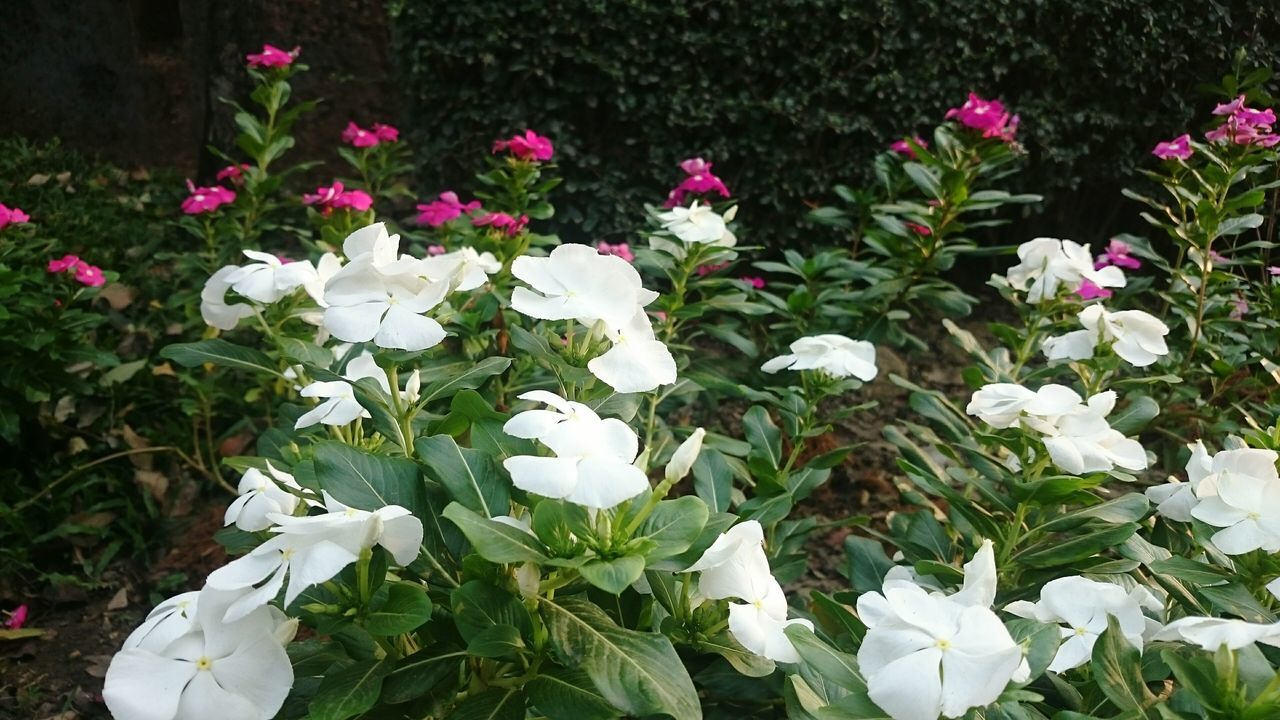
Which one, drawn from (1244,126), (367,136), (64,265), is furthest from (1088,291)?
(64,265)

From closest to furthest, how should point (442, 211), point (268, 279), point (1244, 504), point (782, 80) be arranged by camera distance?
point (1244, 504)
point (268, 279)
point (442, 211)
point (782, 80)

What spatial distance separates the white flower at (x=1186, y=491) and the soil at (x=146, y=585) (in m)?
0.66

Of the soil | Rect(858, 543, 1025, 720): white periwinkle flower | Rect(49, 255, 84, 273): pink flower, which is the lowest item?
the soil

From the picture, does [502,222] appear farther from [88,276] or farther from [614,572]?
[614,572]

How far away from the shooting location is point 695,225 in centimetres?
238

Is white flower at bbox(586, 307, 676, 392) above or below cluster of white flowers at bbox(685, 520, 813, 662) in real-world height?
above

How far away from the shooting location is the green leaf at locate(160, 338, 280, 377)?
5.46 feet

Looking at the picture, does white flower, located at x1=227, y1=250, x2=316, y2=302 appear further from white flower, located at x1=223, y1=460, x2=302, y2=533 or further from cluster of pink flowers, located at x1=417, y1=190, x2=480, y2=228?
cluster of pink flowers, located at x1=417, y1=190, x2=480, y2=228

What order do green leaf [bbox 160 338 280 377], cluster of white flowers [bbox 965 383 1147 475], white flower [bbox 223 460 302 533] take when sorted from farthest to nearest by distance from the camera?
green leaf [bbox 160 338 280 377]
cluster of white flowers [bbox 965 383 1147 475]
white flower [bbox 223 460 302 533]

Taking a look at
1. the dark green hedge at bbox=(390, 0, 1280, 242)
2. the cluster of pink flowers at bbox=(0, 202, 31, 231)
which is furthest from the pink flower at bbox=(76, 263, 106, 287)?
the dark green hedge at bbox=(390, 0, 1280, 242)

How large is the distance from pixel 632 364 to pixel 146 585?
7.93 feet

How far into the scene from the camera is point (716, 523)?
1098 millimetres

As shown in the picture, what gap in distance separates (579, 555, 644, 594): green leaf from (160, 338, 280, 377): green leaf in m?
0.96

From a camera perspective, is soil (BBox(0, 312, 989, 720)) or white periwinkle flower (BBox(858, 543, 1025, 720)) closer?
white periwinkle flower (BBox(858, 543, 1025, 720))
